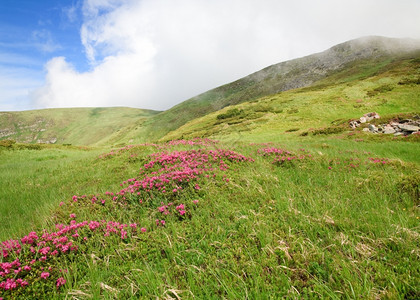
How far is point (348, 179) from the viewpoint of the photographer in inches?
237

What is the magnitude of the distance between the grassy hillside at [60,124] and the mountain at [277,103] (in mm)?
666

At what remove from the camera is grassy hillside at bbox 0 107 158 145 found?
152950 millimetres

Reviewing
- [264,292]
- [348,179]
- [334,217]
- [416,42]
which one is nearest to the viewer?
[264,292]

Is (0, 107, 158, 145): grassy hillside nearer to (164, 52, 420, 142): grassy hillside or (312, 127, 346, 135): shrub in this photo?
(164, 52, 420, 142): grassy hillside

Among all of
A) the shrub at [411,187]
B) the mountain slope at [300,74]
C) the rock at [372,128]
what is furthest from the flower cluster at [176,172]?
the mountain slope at [300,74]

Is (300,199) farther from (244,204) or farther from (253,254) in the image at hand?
(253,254)

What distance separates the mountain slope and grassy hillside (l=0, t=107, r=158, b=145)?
66.7 meters

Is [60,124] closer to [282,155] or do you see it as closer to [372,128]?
[282,155]

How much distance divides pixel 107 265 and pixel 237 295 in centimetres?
215

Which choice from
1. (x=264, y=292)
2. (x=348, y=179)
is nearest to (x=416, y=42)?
(x=348, y=179)

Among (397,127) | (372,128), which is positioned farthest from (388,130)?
(372,128)

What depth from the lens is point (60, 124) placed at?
17475cm

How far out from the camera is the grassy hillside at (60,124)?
15295 cm

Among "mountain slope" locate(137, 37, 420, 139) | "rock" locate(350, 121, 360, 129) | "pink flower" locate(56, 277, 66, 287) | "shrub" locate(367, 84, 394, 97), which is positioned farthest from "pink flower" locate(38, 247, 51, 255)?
"mountain slope" locate(137, 37, 420, 139)
